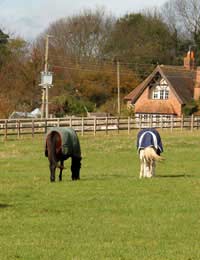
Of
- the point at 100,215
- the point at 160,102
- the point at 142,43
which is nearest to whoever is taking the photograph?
the point at 100,215

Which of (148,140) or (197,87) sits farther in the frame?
(197,87)

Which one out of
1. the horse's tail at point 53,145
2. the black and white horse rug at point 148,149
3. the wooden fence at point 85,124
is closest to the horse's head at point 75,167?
the horse's tail at point 53,145

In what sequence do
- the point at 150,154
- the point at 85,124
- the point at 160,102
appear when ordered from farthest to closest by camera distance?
1. the point at 160,102
2. the point at 85,124
3. the point at 150,154

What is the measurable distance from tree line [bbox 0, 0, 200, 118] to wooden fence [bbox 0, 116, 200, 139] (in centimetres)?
2250

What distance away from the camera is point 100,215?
500 inches

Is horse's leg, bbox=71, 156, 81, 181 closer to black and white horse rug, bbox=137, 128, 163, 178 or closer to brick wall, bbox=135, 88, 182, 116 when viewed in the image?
black and white horse rug, bbox=137, 128, 163, 178

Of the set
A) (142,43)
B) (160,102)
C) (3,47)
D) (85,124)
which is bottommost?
(85,124)

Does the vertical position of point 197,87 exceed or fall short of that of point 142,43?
it falls short

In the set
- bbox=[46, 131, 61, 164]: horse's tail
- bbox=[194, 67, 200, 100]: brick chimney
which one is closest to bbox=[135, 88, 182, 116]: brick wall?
bbox=[194, 67, 200, 100]: brick chimney

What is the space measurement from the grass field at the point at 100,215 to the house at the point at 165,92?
50753 mm

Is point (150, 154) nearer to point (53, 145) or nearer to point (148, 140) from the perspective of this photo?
point (148, 140)

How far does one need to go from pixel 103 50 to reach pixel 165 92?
1441 centimetres

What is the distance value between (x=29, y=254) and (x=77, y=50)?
7875 cm

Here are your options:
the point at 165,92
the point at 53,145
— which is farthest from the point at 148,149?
the point at 165,92
